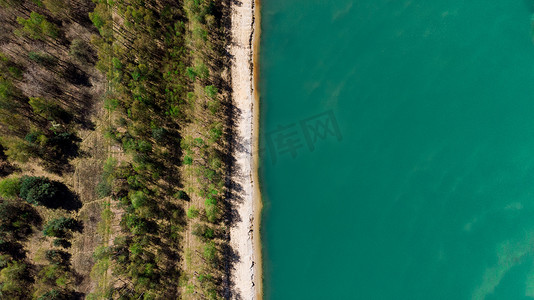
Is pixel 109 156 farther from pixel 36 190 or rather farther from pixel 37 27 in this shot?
pixel 37 27

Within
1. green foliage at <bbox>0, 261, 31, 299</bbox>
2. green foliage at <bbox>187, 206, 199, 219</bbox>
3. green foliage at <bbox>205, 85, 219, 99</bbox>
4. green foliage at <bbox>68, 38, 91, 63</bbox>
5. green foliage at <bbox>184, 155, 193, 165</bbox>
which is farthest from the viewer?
green foliage at <bbox>205, 85, 219, 99</bbox>

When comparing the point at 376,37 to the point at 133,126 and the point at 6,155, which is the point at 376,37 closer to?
the point at 133,126

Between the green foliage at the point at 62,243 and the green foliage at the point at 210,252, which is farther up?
the green foliage at the point at 62,243

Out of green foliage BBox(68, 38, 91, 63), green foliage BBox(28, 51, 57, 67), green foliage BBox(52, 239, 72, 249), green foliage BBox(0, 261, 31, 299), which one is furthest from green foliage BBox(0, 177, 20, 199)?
green foliage BBox(68, 38, 91, 63)

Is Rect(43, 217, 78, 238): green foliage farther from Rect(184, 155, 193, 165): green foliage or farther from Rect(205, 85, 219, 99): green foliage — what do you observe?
Rect(205, 85, 219, 99): green foliage

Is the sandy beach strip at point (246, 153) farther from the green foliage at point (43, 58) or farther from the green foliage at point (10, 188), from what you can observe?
the green foliage at point (10, 188)

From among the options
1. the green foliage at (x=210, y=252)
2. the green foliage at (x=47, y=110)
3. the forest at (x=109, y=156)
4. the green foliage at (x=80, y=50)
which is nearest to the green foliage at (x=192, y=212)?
the forest at (x=109, y=156)
